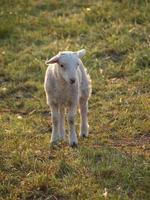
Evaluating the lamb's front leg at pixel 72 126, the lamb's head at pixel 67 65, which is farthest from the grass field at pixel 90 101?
the lamb's head at pixel 67 65

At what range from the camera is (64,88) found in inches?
288

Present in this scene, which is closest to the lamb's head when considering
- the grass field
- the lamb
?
the lamb

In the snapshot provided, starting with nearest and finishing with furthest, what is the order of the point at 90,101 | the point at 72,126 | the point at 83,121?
the point at 72,126 → the point at 83,121 → the point at 90,101

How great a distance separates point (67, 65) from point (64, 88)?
342 millimetres

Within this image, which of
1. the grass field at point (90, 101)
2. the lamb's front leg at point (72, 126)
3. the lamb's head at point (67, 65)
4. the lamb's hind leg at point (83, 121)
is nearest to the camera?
the grass field at point (90, 101)

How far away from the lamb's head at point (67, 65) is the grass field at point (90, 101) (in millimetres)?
Answer: 795

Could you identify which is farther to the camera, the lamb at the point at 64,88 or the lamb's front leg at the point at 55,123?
the lamb's front leg at the point at 55,123

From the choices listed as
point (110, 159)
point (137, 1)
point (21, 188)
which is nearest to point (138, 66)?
point (137, 1)

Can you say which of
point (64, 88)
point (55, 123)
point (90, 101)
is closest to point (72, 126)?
point (55, 123)

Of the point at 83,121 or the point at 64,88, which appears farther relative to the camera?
the point at 83,121

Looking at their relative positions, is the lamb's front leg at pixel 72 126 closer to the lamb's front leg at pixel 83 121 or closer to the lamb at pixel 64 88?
the lamb at pixel 64 88

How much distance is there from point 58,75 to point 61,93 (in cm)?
20

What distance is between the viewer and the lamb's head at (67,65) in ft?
23.0

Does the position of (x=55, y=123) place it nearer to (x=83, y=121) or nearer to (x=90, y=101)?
(x=83, y=121)
